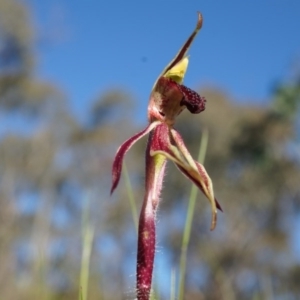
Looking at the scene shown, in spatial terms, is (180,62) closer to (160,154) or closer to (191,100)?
(191,100)

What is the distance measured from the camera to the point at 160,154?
1.26 m

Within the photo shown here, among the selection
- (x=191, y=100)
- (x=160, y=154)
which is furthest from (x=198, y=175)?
(x=191, y=100)

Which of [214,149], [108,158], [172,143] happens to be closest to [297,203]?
[214,149]

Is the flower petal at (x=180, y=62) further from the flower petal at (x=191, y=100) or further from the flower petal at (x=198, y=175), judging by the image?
the flower petal at (x=198, y=175)

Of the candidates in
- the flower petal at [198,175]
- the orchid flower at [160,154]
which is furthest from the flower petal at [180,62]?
the flower petal at [198,175]

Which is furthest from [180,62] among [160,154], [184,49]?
[160,154]

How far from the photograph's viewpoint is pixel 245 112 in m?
24.6

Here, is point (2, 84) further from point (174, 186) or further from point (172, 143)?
point (172, 143)

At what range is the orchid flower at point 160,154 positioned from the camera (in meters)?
1.22

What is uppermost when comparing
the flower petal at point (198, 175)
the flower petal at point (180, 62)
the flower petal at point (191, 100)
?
the flower petal at point (180, 62)

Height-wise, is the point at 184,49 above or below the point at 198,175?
above

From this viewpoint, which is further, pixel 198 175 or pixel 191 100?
pixel 191 100

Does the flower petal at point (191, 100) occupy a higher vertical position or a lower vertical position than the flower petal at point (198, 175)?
higher

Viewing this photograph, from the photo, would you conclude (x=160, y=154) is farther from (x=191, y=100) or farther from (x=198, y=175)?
(x=191, y=100)
